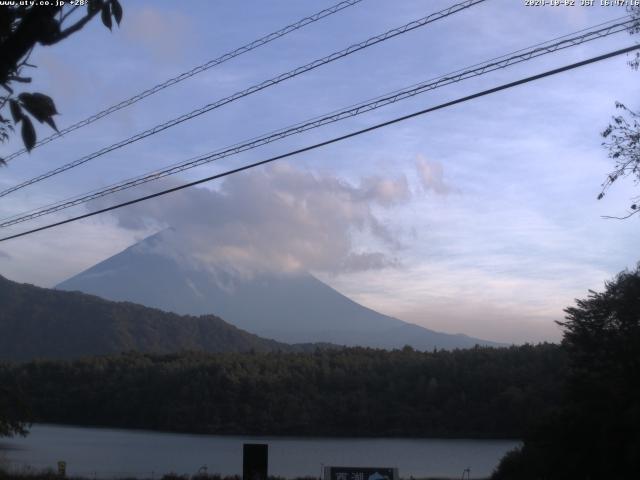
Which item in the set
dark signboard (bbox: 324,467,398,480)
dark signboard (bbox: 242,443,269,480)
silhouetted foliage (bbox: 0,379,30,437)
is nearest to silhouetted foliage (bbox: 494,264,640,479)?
dark signboard (bbox: 324,467,398,480)

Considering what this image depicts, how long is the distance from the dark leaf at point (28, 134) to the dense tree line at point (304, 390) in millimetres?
40889

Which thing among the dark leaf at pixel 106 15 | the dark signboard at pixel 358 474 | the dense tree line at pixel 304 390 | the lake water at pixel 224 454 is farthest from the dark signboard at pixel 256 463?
the dense tree line at pixel 304 390

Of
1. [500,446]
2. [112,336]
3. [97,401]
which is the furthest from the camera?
[112,336]

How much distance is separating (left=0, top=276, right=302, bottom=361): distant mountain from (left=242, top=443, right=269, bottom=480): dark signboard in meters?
76.5

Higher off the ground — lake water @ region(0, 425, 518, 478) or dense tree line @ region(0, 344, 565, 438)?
dense tree line @ region(0, 344, 565, 438)

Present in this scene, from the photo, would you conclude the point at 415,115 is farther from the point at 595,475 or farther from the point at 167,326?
the point at 167,326

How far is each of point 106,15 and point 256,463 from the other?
13075mm

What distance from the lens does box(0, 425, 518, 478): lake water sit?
1355 inches

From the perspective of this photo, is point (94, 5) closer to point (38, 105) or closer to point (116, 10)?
point (116, 10)

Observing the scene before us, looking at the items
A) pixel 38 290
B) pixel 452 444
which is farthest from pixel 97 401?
pixel 38 290

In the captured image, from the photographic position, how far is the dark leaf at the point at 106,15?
13.9ft

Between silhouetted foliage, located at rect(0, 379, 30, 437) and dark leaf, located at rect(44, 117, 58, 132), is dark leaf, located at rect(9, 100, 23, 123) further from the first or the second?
silhouetted foliage, located at rect(0, 379, 30, 437)

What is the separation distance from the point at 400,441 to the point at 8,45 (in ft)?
151

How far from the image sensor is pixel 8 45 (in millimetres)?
3719
